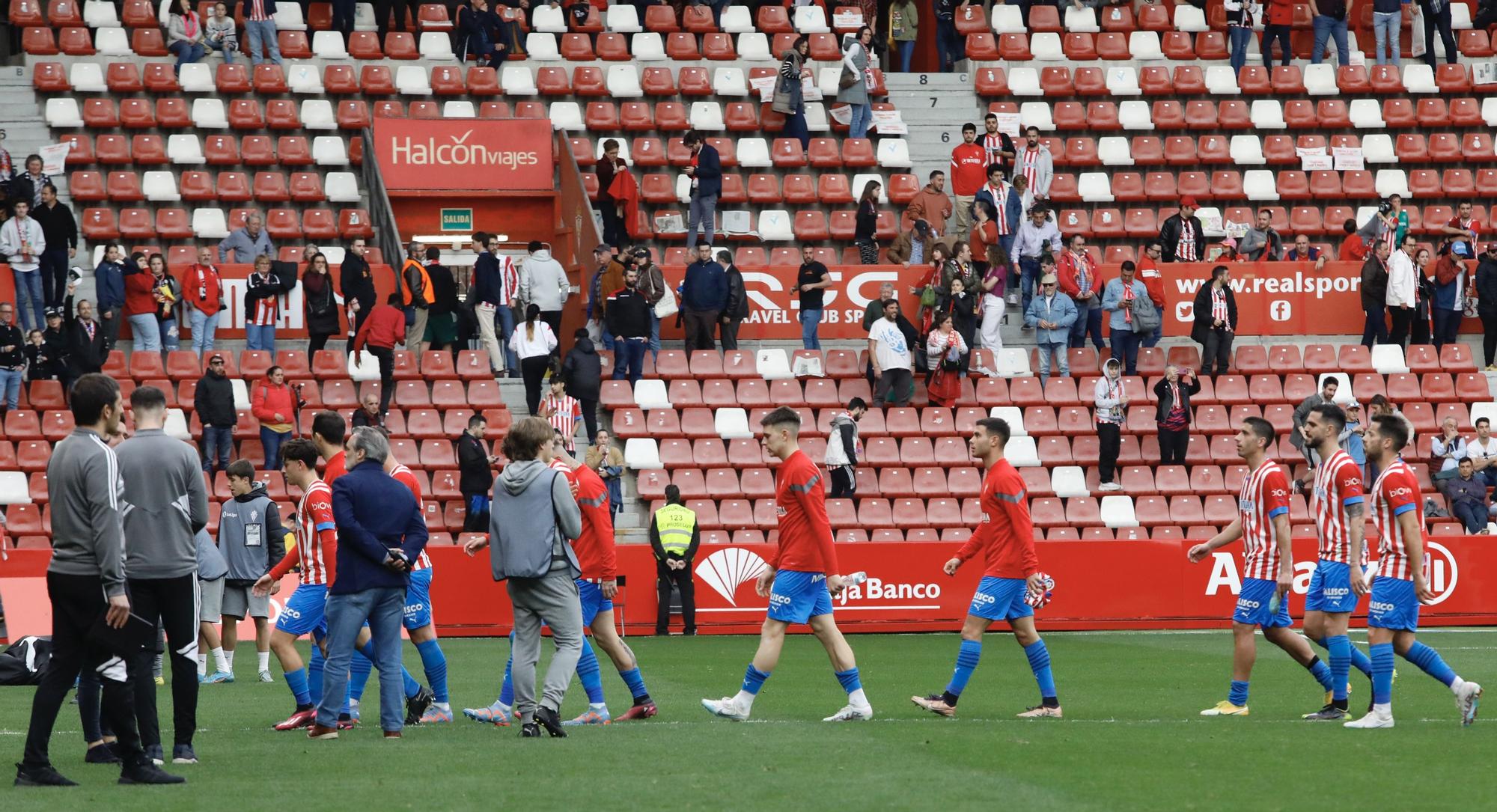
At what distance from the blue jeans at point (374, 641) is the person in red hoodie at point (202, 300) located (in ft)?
47.6

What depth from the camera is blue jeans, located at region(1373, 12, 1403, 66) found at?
31.3 metres

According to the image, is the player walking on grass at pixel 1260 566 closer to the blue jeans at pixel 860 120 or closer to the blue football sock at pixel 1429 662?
the blue football sock at pixel 1429 662

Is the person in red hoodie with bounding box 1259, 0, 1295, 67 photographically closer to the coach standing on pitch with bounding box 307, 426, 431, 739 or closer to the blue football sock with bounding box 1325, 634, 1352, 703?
the blue football sock with bounding box 1325, 634, 1352, 703

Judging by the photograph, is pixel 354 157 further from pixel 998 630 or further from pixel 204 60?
pixel 998 630

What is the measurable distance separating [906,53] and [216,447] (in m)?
14.5

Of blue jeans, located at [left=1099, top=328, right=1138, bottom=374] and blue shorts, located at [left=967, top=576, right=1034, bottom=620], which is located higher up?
blue jeans, located at [left=1099, top=328, right=1138, bottom=374]

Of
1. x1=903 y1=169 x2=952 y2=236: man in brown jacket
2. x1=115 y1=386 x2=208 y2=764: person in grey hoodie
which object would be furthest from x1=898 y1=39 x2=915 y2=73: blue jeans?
x1=115 y1=386 x2=208 y2=764: person in grey hoodie

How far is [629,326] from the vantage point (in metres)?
24.2

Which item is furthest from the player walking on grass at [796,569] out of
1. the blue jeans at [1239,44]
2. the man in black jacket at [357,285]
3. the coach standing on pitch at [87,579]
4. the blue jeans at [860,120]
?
the blue jeans at [1239,44]

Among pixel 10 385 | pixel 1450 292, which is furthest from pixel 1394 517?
pixel 10 385

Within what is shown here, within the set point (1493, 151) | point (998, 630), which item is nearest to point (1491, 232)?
point (1493, 151)

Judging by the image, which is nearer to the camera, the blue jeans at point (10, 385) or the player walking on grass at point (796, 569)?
the player walking on grass at point (796, 569)

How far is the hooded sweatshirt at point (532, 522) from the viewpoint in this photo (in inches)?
405

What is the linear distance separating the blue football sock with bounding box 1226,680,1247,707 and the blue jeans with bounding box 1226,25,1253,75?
21124 millimetres
